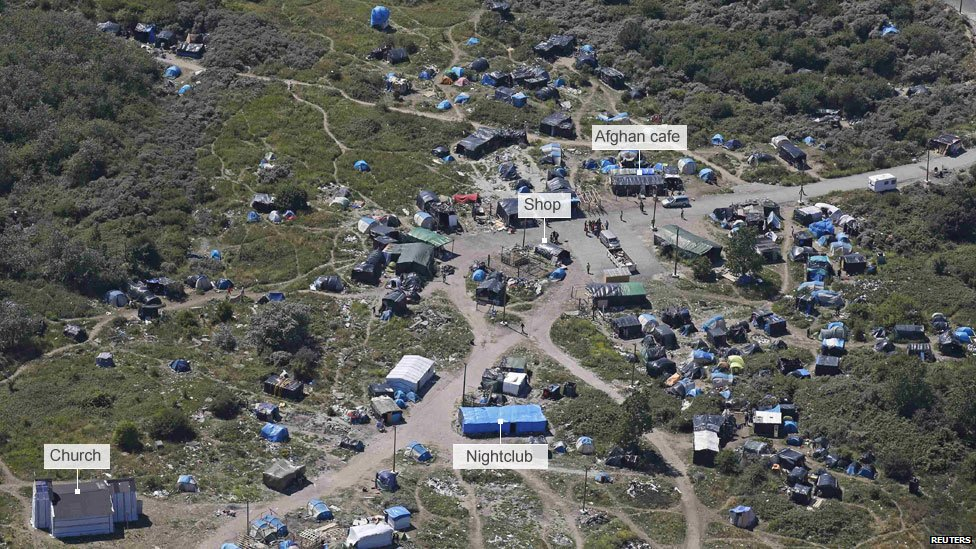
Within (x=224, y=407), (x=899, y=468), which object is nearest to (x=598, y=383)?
(x=899, y=468)

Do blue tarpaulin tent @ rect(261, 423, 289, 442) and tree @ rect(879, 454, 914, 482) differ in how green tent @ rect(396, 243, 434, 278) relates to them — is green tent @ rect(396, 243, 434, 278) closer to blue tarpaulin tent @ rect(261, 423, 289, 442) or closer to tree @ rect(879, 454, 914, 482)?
blue tarpaulin tent @ rect(261, 423, 289, 442)

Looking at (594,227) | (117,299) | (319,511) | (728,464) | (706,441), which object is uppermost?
(594,227)

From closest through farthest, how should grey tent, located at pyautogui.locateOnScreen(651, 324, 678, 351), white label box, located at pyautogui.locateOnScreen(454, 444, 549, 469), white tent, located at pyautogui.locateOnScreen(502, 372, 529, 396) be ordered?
white label box, located at pyautogui.locateOnScreen(454, 444, 549, 469) < white tent, located at pyautogui.locateOnScreen(502, 372, 529, 396) < grey tent, located at pyautogui.locateOnScreen(651, 324, 678, 351)

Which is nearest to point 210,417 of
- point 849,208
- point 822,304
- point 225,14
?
point 822,304

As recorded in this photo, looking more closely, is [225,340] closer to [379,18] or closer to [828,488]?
[828,488]

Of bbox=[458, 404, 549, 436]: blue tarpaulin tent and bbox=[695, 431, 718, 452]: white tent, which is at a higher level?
bbox=[458, 404, 549, 436]: blue tarpaulin tent

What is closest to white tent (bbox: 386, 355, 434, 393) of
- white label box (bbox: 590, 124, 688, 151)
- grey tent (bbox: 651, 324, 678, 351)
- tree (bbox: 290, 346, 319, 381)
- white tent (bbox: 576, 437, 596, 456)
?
tree (bbox: 290, 346, 319, 381)

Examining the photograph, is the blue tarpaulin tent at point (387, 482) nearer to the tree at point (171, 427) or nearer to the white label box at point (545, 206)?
the tree at point (171, 427)
